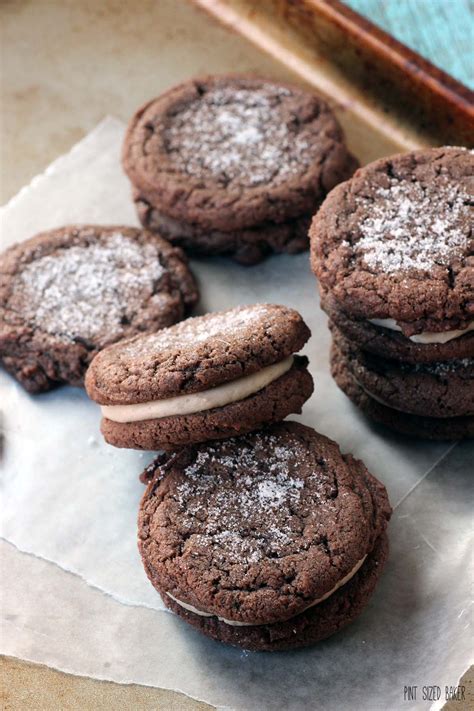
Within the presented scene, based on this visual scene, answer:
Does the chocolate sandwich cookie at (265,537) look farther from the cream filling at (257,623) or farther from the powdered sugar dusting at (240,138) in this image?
the powdered sugar dusting at (240,138)

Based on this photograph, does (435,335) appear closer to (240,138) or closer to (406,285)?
(406,285)

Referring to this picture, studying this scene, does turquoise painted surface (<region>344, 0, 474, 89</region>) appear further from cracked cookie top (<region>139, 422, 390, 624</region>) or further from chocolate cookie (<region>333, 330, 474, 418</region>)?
cracked cookie top (<region>139, 422, 390, 624</region>)

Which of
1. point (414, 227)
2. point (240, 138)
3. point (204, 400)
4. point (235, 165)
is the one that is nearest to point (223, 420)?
point (204, 400)

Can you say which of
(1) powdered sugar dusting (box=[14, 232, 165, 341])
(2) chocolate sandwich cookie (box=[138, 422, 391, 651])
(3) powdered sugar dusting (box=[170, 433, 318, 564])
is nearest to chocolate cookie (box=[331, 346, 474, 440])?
(2) chocolate sandwich cookie (box=[138, 422, 391, 651])

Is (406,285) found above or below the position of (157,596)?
above

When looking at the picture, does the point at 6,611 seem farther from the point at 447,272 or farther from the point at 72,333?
the point at 447,272

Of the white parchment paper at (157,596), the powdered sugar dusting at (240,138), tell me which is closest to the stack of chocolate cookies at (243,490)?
the white parchment paper at (157,596)
